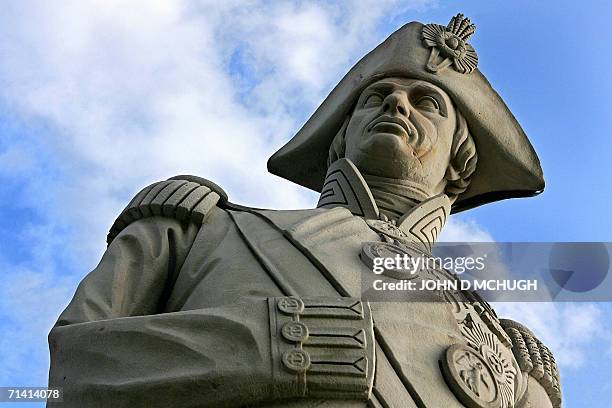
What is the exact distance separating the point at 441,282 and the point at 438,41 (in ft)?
7.82

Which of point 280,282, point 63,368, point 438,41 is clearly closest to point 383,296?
point 280,282

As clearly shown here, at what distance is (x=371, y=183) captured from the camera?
6.46 metres

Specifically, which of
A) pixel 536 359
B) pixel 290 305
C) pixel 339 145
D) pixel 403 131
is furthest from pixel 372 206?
pixel 290 305

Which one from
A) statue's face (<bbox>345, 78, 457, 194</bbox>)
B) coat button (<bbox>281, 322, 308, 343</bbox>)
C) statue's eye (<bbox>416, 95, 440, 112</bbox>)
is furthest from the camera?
statue's eye (<bbox>416, 95, 440, 112</bbox>)

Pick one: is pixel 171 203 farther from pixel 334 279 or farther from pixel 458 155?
pixel 458 155

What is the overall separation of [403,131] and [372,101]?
498mm

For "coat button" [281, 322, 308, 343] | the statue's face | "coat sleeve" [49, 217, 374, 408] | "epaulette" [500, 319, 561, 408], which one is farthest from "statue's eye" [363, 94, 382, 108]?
"coat button" [281, 322, 308, 343]

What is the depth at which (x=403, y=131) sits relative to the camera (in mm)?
6504

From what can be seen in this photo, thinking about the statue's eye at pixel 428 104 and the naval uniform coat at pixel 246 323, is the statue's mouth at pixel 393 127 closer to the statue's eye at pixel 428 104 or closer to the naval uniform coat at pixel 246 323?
the statue's eye at pixel 428 104

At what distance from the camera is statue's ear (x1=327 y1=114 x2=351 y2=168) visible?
7004 mm

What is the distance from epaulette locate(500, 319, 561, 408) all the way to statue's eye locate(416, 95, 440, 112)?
1.34 metres

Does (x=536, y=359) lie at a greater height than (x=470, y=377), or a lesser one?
greater

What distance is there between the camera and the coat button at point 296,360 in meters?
4.28

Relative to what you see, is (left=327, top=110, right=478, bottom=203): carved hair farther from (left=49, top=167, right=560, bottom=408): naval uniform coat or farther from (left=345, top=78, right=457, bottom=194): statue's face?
(left=49, top=167, right=560, bottom=408): naval uniform coat
